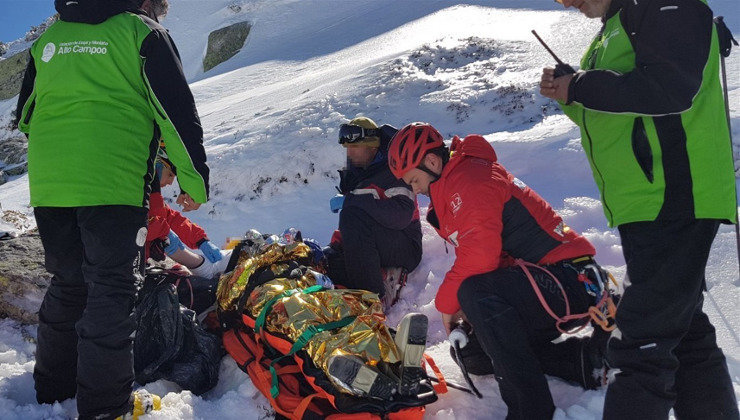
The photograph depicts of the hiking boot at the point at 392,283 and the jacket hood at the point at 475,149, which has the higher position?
the jacket hood at the point at 475,149

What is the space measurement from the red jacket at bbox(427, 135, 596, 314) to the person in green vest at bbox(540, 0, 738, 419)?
27.4 inches

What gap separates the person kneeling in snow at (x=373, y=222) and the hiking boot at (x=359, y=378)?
1.43 meters

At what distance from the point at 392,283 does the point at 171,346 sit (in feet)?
5.29

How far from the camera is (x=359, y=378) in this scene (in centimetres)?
241

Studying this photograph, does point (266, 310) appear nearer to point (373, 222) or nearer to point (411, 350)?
point (411, 350)

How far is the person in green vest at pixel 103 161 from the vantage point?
7.89 ft

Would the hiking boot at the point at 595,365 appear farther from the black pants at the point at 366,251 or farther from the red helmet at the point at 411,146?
the black pants at the point at 366,251

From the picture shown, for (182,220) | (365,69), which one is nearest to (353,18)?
(365,69)

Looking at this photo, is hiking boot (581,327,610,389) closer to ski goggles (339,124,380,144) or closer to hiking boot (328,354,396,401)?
hiking boot (328,354,396,401)

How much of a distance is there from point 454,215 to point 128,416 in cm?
178

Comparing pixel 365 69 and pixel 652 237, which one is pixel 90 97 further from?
pixel 365 69

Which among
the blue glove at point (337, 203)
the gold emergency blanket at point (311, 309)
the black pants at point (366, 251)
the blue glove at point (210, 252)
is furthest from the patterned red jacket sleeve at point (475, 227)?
the blue glove at point (210, 252)

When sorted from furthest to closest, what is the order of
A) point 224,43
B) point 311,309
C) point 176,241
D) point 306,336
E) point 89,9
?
point 224,43 < point 176,241 < point 311,309 < point 306,336 < point 89,9

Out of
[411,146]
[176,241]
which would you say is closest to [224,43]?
[176,241]
